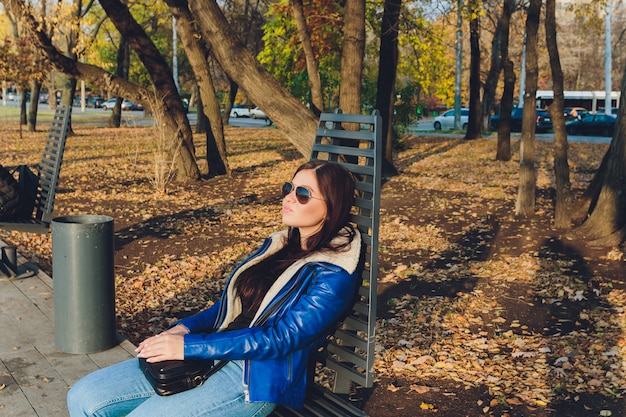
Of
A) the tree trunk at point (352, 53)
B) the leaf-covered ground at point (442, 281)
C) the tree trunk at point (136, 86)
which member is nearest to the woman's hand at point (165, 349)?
the leaf-covered ground at point (442, 281)

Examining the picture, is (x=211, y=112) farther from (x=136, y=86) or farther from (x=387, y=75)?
(x=387, y=75)

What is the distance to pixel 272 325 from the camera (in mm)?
2619

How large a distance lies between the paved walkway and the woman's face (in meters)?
1.90

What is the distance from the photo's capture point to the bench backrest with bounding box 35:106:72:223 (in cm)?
705

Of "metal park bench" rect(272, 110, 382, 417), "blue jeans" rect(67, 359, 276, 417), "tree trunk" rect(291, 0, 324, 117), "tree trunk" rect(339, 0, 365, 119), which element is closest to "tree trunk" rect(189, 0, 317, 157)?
"tree trunk" rect(339, 0, 365, 119)

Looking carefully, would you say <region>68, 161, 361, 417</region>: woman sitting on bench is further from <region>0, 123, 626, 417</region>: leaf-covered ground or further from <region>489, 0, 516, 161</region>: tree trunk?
<region>489, 0, 516, 161</region>: tree trunk

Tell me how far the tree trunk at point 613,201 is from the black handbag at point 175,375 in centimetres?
710

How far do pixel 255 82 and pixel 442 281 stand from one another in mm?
3830

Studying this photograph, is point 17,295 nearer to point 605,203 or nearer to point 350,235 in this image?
point 350,235

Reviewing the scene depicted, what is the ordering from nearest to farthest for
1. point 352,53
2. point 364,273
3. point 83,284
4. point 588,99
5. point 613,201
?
point 364,273 → point 83,284 → point 613,201 → point 352,53 → point 588,99

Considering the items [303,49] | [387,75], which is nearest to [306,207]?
[387,75]

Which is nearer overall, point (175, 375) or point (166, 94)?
point (175, 375)

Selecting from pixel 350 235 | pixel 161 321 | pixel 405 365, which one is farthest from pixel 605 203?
pixel 350 235

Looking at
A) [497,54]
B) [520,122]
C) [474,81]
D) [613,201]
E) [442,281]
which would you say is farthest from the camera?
[520,122]
